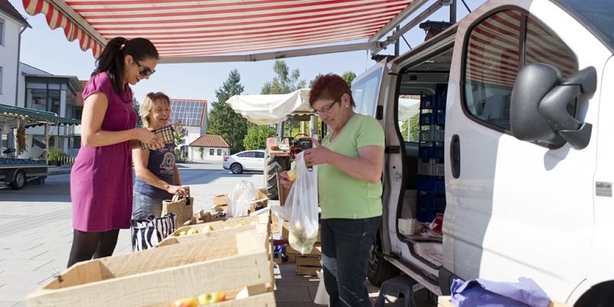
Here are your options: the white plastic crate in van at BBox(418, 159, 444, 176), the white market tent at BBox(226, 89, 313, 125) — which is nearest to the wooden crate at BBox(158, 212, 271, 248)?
the white plastic crate in van at BBox(418, 159, 444, 176)

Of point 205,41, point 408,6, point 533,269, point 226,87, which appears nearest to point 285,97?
point 205,41

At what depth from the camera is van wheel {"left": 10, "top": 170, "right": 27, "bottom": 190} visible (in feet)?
50.3

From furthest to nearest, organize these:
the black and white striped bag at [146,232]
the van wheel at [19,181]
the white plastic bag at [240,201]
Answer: the van wheel at [19,181], the white plastic bag at [240,201], the black and white striped bag at [146,232]

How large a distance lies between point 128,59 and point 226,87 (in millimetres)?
78157

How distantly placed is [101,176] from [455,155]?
6.67 feet

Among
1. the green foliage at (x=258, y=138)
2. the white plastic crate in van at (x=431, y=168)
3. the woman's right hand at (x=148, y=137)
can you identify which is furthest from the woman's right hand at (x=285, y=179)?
the green foliage at (x=258, y=138)

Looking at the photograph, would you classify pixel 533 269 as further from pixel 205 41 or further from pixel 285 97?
pixel 285 97

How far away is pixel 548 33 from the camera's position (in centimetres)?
217

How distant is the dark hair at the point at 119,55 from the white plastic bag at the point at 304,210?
1.05 metres

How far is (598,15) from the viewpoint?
203 cm

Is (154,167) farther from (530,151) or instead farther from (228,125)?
(228,125)

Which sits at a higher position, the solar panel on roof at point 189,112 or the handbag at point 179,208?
the solar panel on roof at point 189,112

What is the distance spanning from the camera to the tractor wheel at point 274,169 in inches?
522

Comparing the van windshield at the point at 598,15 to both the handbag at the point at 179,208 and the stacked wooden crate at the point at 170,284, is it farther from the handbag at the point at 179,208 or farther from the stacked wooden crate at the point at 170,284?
the handbag at the point at 179,208
